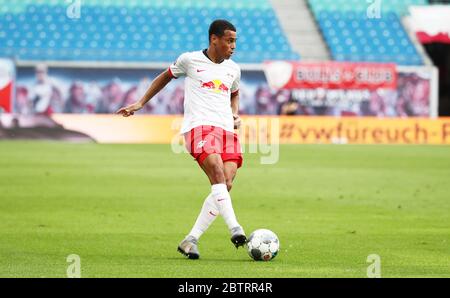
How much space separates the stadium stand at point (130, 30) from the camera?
135 ft

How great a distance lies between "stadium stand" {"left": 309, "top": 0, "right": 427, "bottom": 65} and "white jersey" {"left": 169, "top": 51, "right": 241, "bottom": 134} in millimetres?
32684

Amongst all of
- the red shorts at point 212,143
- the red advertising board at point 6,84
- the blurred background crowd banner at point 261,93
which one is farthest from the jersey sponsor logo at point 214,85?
the blurred background crowd banner at point 261,93

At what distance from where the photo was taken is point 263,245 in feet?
34.9

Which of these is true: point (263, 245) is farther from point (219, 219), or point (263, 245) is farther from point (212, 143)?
point (219, 219)

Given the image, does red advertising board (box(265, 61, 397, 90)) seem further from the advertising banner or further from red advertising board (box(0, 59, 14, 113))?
red advertising board (box(0, 59, 14, 113))

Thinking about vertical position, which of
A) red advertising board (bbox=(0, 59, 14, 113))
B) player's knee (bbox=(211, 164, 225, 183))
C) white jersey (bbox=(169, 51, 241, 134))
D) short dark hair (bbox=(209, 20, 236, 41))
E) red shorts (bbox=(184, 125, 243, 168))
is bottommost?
player's knee (bbox=(211, 164, 225, 183))

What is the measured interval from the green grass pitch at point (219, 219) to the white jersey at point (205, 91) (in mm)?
1358

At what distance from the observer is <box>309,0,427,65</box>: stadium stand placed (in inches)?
1745

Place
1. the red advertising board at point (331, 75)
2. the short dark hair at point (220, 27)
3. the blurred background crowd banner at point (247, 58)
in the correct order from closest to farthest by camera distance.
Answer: the short dark hair at point (220, 27)
the blurred background crowd banner at point (247, 58)
the red advertising board at point (331, 75)

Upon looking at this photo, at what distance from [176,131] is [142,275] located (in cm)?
2681

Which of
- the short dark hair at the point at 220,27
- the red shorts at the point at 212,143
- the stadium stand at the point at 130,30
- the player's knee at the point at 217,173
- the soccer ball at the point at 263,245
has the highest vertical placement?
the stadium stand at the point at 130,30

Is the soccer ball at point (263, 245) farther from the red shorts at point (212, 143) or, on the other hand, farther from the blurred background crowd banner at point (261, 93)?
the blurred background crowd banner at point (261, 93)

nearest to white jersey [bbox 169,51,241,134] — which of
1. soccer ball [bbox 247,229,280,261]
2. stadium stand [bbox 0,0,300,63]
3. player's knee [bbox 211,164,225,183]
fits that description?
player's knee [bbox 211,164,225,183]
